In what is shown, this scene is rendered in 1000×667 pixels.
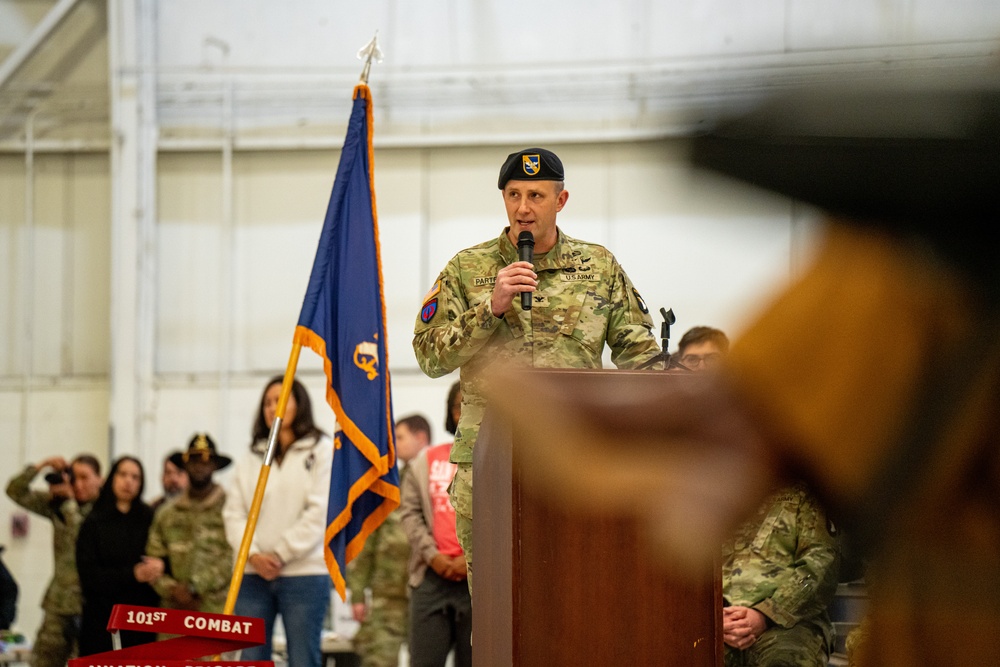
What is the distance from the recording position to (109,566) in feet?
19.7

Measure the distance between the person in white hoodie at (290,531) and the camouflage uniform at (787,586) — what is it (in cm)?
210

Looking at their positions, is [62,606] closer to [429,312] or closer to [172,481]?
[172,481]

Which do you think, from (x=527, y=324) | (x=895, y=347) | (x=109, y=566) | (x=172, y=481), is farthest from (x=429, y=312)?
(x=172, y=481)

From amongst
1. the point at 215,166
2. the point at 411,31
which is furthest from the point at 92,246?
the point at 411,31

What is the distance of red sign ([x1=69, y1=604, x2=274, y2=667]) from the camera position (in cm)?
358

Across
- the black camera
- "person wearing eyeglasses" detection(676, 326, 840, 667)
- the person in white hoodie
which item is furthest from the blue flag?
the black camera

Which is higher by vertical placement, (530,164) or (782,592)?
(530,164)

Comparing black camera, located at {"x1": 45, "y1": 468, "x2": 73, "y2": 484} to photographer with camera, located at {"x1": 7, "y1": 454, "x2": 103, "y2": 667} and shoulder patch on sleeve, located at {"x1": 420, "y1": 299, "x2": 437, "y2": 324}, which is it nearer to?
photographer with camera, located at {"x1": 7, "y1": 454, "x2": 103, "y2": 667}

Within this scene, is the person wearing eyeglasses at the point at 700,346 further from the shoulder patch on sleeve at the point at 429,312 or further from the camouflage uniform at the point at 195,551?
the camouflage uniform at the point at 195,551

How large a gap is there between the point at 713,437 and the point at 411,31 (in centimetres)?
777

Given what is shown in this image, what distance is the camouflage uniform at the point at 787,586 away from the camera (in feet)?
11.9

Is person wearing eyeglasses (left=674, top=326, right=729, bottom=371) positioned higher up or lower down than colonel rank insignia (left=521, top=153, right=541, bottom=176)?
lower down

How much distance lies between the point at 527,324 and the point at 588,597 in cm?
131

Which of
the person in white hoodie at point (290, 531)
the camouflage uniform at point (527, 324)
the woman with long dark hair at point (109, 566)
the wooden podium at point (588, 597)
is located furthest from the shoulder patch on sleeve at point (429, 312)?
the woman with long dark hair at point (109, 566)
